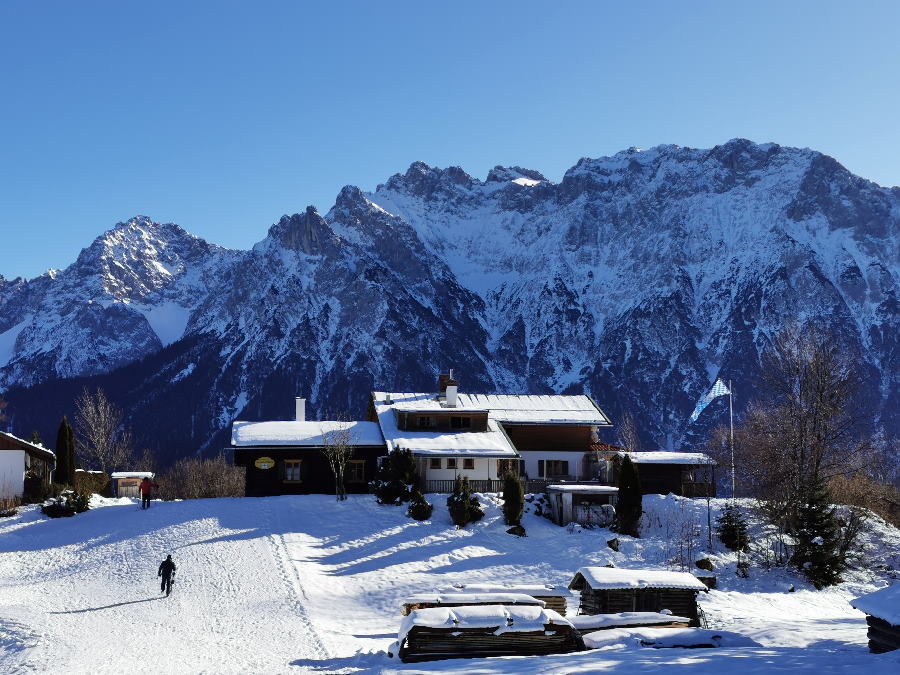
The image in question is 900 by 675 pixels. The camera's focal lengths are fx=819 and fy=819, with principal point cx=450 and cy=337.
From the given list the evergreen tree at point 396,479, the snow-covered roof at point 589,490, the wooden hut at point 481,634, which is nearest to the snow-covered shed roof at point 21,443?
the evergreen tree at point 396,479

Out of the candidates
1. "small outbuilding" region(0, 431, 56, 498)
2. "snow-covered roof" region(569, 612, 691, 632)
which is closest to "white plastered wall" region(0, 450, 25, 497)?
"small outbuilding" region(0, 431, 56, 498)

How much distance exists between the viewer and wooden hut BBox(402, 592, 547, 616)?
27.7 metres

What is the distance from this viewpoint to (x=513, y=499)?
45.0 m

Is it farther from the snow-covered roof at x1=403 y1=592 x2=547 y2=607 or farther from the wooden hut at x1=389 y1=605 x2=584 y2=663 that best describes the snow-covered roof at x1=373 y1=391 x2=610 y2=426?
the wooden hut at x1=389 y1=605 x2=584 y2=663

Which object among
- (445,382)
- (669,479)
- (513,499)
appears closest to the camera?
(513,499)

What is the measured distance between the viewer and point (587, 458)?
6003 cm

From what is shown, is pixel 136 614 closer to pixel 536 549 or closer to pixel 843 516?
pixel 536 549

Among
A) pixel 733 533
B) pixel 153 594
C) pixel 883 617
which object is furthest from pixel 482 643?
pixel 733 533

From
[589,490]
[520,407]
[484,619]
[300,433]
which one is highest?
[520,407]

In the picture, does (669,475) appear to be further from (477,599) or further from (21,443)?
(21,443)

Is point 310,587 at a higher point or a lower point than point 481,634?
lower

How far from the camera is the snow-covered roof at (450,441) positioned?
5203 cm

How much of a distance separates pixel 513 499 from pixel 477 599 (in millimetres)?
17376

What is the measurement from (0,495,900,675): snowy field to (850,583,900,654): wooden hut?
2.15 ft
